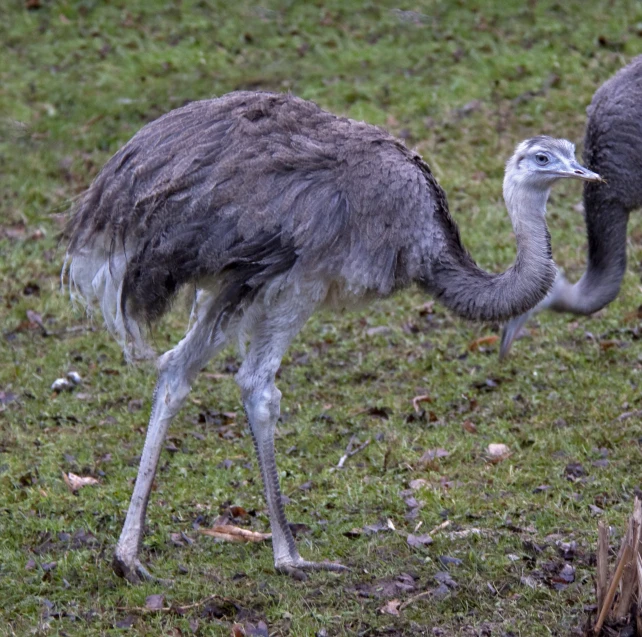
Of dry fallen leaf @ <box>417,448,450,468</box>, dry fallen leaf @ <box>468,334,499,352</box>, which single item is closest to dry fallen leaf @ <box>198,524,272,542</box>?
dry fallen leaf @ <box>417,448,450,468</box>

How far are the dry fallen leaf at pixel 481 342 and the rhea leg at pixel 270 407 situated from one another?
3.16 meters

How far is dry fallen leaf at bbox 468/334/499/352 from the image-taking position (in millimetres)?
8682

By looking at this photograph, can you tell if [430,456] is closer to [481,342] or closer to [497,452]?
[497,452]

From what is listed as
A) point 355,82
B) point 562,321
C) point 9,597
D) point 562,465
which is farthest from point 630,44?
point 9,597

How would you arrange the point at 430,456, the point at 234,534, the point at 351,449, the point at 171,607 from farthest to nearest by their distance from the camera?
the point at 351,449
the point at 430,456
the point at 234,534
the point at 171,607

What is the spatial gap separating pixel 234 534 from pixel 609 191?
11.6ft

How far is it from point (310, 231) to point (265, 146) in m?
0.51

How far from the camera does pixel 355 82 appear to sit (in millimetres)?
13625

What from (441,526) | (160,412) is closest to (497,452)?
(441,526)

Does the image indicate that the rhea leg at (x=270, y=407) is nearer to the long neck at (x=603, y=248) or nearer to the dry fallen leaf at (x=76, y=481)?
the dry fallen leaf at (x=76, y=481)

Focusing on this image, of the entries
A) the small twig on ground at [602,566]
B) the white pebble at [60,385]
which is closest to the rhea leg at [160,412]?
the small twig on ground at [602,566]

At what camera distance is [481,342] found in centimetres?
874

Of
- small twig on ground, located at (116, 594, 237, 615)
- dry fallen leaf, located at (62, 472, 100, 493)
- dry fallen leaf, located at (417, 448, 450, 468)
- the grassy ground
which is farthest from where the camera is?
dry fallen leaf, located at (417, 448, 450, 468)

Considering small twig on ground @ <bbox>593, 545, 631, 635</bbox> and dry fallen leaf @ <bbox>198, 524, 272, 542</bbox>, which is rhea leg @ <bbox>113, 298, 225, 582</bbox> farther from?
small twig on ground @ <bbox>593, 545, 631, 635</bbox>
